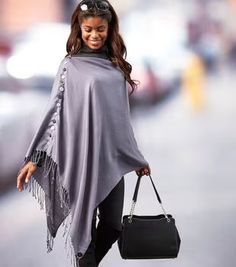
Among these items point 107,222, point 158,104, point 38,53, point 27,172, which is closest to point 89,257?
point 107,222

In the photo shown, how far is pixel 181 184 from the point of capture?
2961 millimetres

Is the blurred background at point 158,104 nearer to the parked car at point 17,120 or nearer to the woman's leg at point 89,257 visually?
the parked car at point 17,120

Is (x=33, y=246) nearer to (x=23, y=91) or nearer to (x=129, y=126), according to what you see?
(x=23, y=91)

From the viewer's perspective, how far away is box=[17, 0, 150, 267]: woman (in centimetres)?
221

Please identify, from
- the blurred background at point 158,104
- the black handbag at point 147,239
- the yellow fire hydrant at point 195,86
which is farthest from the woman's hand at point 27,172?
the yellow fire hydrant at point 195,86

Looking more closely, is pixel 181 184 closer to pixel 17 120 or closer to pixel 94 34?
pixel 17 120

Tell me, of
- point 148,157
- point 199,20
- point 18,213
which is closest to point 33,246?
point 18,213

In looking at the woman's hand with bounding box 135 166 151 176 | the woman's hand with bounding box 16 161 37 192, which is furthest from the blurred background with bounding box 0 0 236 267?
the woman's hand with bounding box 16 161 37 192

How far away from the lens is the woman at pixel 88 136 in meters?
2.21

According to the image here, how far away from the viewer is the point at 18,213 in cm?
292

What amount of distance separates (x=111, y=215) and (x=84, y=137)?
321 mm

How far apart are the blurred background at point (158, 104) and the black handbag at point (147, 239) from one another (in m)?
0.51

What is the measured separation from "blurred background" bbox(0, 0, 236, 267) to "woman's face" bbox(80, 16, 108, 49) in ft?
2.06

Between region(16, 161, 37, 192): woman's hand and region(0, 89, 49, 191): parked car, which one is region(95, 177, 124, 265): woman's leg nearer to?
region(16, 161, 37, 192): woman's hand
